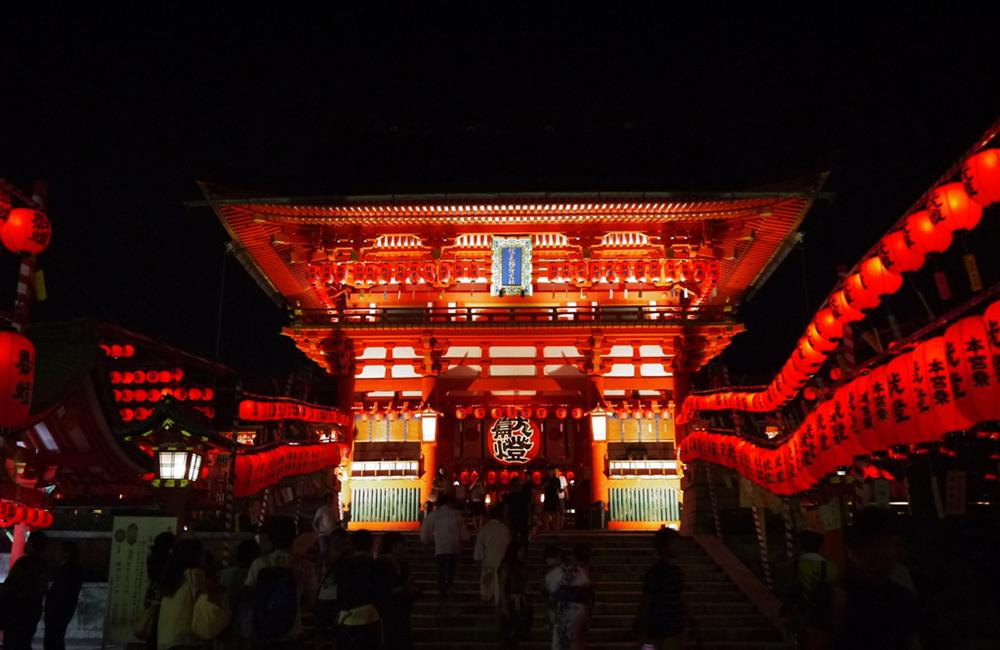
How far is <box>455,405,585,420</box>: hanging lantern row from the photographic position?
68.8 ft

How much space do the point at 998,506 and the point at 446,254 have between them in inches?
559

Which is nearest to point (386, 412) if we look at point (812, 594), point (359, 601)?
point (359, 601)

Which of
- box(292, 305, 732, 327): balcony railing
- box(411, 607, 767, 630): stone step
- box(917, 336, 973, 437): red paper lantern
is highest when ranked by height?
box(292, 305, 732, 327): balcony railing

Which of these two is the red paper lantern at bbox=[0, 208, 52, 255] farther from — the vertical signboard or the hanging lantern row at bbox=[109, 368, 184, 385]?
the hanging lantern row at bbox=[109, 368, 184, 385]

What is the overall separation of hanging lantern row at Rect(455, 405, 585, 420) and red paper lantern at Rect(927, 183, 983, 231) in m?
12.8

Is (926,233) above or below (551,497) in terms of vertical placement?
above

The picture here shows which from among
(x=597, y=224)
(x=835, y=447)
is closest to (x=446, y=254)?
(x=597, y=224)

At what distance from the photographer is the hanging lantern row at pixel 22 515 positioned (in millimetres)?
13727

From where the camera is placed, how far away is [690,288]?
21.3 meters

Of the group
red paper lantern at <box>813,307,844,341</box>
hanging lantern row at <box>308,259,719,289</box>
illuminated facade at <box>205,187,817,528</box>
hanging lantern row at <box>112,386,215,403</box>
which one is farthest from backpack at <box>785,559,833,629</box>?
hanging lantern row at <box>112,386,215,403</box>

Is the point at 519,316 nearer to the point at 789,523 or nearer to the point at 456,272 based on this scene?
the point at 456,272

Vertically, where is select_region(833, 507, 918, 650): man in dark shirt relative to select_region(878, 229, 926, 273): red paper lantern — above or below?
below

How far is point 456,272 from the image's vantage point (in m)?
20.9

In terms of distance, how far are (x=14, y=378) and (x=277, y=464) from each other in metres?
6.27
